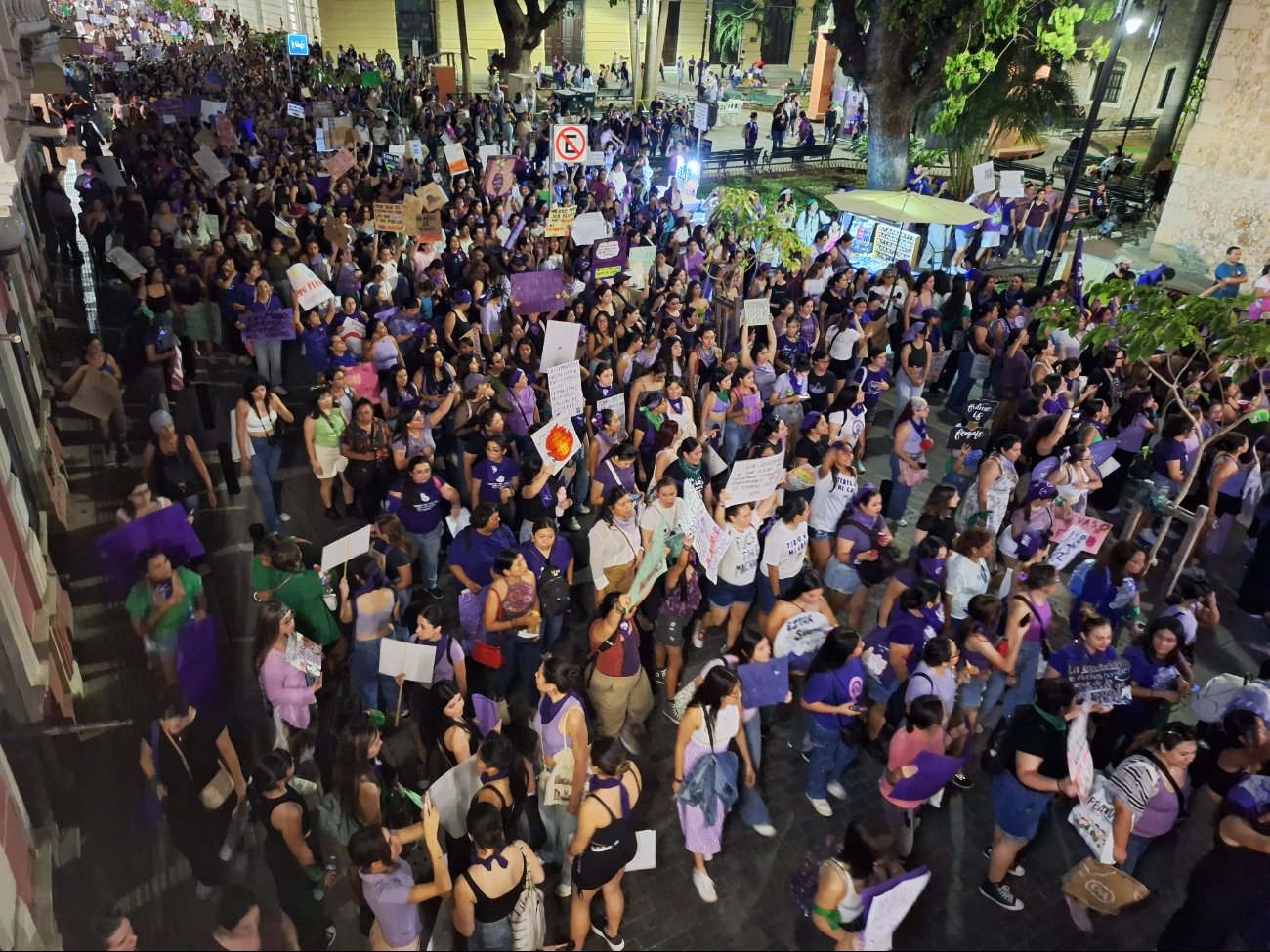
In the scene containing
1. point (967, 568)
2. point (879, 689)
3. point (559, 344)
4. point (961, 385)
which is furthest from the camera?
point (961, 385)

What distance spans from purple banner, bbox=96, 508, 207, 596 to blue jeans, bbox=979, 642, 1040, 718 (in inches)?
219

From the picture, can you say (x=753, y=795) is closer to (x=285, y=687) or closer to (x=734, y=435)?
(x=285, y=687)

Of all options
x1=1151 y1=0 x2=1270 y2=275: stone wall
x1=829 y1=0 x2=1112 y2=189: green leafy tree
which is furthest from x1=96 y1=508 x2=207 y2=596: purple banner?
x1=1151 y1=0 x2=1270 y2=275: stone wall

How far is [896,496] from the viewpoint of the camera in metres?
8.97

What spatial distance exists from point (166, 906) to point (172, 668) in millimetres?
1367

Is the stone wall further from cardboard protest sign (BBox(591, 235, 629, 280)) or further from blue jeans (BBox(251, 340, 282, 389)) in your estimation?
blue jeans (BBox(251, 340, 282, 389))

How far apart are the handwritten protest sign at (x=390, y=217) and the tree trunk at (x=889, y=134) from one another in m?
12.6

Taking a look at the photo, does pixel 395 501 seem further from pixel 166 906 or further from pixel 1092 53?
pixel 1092 53

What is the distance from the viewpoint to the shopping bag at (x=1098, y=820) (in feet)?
15.4

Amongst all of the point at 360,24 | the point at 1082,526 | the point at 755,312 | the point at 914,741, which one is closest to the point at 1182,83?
the point at 755,312

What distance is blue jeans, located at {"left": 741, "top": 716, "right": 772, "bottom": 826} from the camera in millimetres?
5453

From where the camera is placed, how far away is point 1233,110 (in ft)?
53.5

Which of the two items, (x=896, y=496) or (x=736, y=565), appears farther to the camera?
A: (x=896, y=496)

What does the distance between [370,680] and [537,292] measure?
19.7 feet
